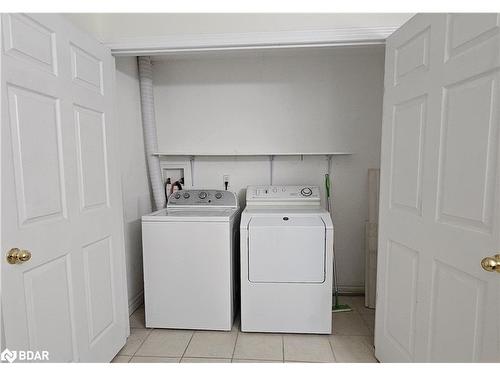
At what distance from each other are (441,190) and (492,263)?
1.22 ft

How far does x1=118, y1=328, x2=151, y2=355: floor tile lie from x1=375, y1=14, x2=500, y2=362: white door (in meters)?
1.74

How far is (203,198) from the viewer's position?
8.06 feet

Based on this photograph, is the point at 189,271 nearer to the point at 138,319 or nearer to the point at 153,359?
the point at 153,359

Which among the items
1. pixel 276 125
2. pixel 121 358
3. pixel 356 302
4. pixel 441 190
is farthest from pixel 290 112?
pixel 121 358

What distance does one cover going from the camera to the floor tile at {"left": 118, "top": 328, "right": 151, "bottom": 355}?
1902 mm

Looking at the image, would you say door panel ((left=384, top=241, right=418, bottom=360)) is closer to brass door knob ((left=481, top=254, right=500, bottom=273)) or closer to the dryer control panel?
brass door knob ((left=481, top=254, right=500, bottom=273))

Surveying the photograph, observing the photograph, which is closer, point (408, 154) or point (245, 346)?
point (408, 154)

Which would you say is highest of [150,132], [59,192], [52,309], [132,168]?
[150,132]

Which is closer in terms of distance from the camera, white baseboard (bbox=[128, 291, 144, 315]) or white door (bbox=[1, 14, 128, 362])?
white door (bbox=[1, 14, 128, 362])

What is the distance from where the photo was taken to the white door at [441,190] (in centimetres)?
102

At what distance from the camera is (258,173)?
2703 millimetres

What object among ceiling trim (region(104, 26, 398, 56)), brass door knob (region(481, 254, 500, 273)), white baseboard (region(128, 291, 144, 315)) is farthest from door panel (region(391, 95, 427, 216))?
white baseboard (region(128, 291, 144, 315))

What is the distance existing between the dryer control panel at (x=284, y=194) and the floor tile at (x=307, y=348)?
1.11 meters
